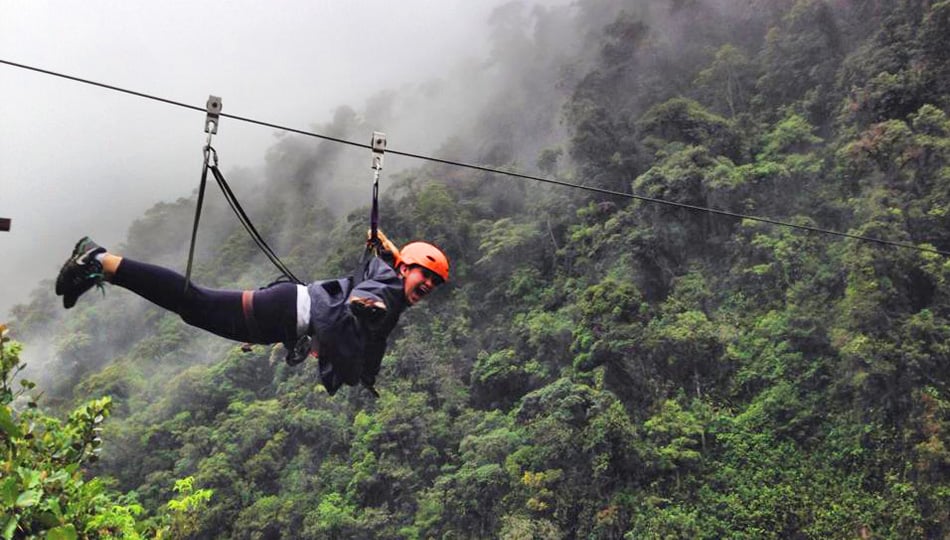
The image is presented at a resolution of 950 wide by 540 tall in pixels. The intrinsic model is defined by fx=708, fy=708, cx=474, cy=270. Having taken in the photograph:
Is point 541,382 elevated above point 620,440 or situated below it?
above

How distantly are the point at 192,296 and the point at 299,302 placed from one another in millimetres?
304

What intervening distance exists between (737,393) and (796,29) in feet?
31.3

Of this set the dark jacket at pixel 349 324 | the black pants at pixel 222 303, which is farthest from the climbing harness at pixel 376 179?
the black pants at pixel 222 303

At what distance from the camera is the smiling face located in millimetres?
2297

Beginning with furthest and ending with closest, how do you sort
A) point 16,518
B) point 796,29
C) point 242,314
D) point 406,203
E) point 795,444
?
point 406,203
point 796,29
point 795,444
point 242,314
point 16,518

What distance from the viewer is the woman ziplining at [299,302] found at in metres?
1.96

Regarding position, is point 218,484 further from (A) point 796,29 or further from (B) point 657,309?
(A) point 796,29

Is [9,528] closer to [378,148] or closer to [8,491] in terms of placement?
[8,491]

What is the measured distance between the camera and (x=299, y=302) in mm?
2154

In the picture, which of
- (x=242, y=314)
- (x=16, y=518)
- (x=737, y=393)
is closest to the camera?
(x=16, y=518)

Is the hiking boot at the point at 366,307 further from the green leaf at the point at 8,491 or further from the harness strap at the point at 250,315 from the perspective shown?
the green leaf at the point at 8,491

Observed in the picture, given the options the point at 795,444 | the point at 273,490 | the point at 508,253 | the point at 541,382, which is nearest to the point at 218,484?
the point at 273,490

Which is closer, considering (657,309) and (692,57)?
(657,309)

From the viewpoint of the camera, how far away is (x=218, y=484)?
43.1ft
